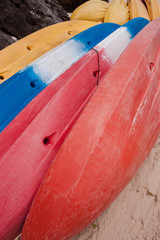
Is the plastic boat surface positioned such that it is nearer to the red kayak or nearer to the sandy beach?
the red kayak

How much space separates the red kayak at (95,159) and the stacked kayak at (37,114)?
0.27 ft

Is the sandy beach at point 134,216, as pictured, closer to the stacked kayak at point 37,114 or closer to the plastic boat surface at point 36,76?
the stacked kayak at point 37,114

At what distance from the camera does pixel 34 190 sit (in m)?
0.65

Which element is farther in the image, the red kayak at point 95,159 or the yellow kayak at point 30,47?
the yellow kayak at point 30,47

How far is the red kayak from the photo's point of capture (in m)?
0.57

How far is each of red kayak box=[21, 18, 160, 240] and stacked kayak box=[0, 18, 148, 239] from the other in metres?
0.08

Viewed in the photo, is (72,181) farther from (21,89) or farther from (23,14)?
(23,14)

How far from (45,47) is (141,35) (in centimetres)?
76

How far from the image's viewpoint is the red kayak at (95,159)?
22.5 inches

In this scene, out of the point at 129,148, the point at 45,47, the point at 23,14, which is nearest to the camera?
the point at 129,148

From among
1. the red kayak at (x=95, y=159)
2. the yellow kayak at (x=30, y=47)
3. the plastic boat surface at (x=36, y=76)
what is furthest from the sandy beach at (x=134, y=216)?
the yellow kayak at (x=30, y=47)

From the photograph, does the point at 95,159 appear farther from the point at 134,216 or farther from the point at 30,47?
the point at 30,47

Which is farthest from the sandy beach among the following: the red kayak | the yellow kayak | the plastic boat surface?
the yellow kayak

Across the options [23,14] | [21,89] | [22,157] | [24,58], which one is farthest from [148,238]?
[23,14]
